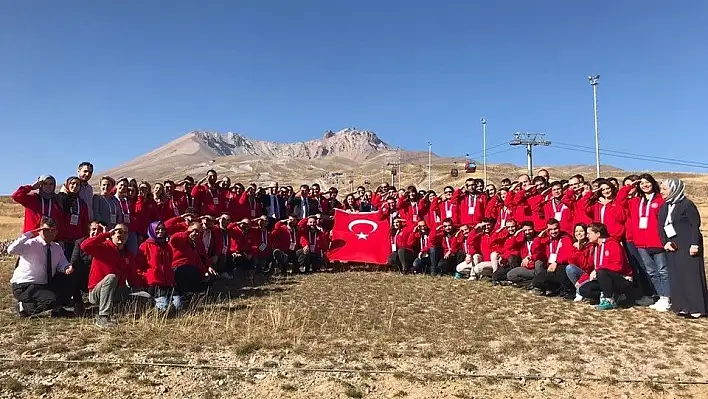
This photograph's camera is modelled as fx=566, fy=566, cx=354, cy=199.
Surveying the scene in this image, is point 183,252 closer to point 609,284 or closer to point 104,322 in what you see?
point 104,322

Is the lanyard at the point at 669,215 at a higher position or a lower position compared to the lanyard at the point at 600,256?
higher

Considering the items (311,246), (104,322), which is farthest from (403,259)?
(104,322)

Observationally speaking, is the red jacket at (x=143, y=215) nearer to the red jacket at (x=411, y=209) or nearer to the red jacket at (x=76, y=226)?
the red jacket at (x=76, y=226)

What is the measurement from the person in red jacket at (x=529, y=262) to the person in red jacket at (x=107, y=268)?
294 inches

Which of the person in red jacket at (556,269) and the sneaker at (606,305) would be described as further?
the person in red jacket at (556,269)

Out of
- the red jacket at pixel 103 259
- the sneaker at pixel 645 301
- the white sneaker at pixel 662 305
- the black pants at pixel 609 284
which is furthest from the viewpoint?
the sneaker at pixel 645 301

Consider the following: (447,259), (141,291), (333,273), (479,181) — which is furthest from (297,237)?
(141,291)

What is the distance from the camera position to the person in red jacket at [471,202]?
14148 mm

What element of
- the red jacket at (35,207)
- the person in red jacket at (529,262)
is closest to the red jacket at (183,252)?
the red jacket at (35,207)

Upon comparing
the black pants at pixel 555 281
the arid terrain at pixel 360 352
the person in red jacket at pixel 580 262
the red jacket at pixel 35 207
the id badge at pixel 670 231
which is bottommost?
the arid terrain at pixel 360 352

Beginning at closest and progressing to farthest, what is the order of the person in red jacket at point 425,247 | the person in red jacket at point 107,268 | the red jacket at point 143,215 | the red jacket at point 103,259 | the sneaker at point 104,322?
1. the sneaker at point 104,322
2. the person in red jacket at point 107,268
3. the red jacket at point 103,259
4. the red jacket at point 143,215
5. the person in red jacket at point 425,247

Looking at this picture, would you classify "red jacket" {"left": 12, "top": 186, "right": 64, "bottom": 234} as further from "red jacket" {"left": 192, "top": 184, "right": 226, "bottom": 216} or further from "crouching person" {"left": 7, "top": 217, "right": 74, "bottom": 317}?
"red jacket" {"left": 192, "top": 184, "right": 226, "bottom": 216}

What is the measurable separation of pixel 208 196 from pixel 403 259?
5.09 m

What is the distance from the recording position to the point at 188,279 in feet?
33.5
